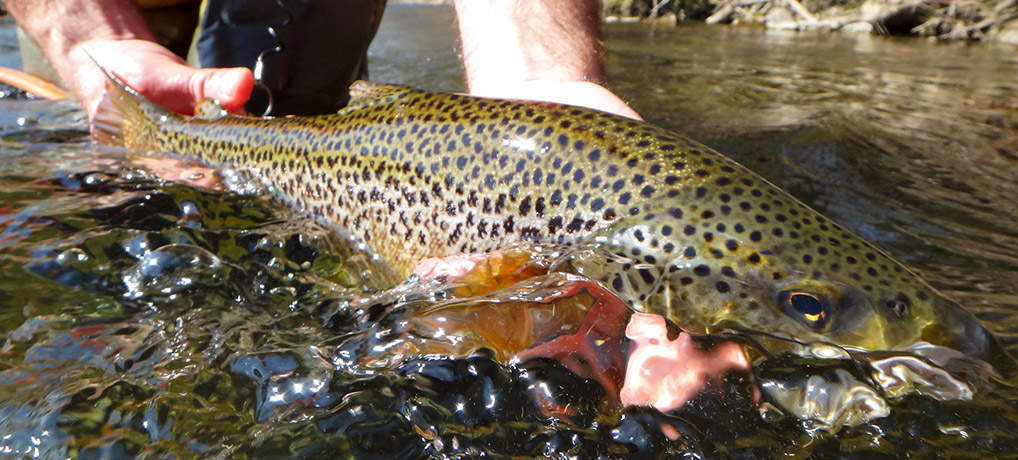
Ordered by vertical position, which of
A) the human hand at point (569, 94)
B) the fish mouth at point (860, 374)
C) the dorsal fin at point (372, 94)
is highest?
the dorsal fin at point (372, 94)

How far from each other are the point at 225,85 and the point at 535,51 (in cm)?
156

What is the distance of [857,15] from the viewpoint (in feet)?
61.6

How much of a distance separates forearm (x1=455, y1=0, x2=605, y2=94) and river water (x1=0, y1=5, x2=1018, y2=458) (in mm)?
1190

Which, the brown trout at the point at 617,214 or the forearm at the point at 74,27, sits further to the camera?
the forearm at the point at 74,27

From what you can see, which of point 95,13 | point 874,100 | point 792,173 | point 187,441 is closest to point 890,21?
point 874,100

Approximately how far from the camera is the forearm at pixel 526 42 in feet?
9.88

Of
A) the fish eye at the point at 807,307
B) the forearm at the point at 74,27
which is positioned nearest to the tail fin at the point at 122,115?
the forearm at the point at 74,27

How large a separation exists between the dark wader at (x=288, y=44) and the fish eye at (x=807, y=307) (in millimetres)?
3454

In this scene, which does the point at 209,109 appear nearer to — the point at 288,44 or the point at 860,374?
the point at 288,44

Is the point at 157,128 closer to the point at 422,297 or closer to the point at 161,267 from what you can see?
the point at 161,267

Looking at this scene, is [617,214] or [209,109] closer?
[617,214]

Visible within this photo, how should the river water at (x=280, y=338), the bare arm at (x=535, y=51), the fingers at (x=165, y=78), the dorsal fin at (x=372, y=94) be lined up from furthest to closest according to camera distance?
the fingers at (x=165, y=78) → the bare arm at (x=535, y=51) → the dorsal fin at (x=372, y=94) → the river water at (x=280, y=338)

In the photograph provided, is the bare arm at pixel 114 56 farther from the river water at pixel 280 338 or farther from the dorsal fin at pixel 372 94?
the dorsal fin at pixel 372 94

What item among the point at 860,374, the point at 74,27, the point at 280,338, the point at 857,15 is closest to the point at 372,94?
the point at 280,338
